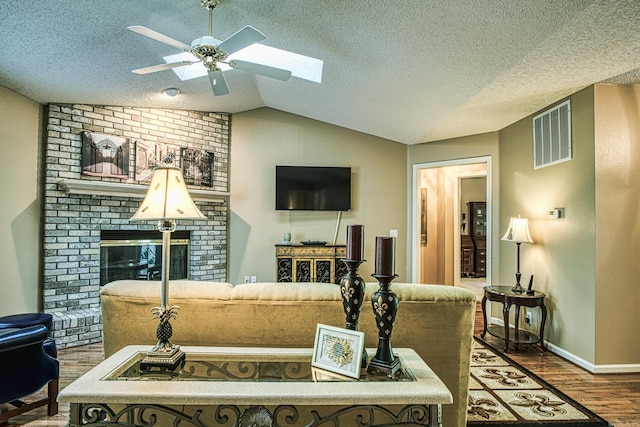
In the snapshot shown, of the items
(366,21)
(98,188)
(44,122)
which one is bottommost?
(98,188)

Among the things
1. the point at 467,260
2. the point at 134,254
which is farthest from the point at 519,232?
the point at 467,260

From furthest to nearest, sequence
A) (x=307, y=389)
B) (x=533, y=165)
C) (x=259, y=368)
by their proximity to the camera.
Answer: (x=533, y=165) < (x=259, y=368) < (x=307, y=389)

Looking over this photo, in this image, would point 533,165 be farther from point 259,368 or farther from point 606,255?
point 259,368

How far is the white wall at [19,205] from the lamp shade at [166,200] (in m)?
3.31

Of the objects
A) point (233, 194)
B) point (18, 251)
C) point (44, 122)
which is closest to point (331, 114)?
point (233, 194)

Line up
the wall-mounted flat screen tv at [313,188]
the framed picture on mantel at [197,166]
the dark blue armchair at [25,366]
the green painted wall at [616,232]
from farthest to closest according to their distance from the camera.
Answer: the wall-mounted flat screen tv at [313,188] < the framed picture on mantel at [197,166] < the green painted wall at [616,232] < the dark blue armchair at [25,366]

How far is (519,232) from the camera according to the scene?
13.1 feet

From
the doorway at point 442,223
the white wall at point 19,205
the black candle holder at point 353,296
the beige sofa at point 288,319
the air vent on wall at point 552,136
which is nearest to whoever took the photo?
the black candle holder at point 353,296

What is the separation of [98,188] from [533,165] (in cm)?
→ 482

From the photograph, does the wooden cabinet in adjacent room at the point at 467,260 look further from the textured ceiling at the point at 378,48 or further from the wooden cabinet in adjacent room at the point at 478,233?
the textured ceiling at the point at 378,48

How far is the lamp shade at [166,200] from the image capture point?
1.58m

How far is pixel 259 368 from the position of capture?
58.0 inches

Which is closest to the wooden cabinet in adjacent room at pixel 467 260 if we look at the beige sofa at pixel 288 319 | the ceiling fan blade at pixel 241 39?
the beige sofa at pixel 288 319

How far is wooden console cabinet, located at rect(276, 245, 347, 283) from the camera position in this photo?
5270 millimetres
